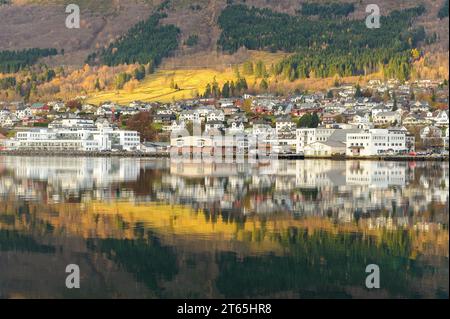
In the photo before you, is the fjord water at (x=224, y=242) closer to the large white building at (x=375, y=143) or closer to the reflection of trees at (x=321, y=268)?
the reflection of trees at (x=321, y=268)

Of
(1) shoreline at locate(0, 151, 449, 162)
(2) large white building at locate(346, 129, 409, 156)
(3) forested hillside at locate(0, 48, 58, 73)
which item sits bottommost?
(1) shoreline at locate(0, 151, 449, 162)

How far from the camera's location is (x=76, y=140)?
53750mm

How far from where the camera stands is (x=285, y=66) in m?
76.1

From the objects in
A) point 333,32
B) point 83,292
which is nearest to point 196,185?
point 83,292

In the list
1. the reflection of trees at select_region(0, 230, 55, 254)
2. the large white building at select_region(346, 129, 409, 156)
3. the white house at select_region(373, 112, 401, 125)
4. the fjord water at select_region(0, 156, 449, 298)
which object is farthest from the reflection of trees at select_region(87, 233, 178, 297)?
the white house at select_region(373, 112, 401, 125)

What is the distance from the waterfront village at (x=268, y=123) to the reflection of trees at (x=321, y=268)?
1227 inches

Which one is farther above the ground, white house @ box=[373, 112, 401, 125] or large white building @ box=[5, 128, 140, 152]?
white house @ box=[373, 112, 401, 125]

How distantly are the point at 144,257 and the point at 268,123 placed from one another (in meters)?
44.5

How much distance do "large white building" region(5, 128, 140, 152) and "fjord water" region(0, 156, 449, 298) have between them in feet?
112

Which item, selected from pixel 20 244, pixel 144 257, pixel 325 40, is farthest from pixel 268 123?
pixel 144 257

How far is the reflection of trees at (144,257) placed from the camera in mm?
9488

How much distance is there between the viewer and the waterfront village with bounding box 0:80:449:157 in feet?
148

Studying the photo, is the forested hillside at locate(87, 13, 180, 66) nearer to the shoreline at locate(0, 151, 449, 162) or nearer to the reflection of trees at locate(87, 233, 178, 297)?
the shoreline at locate(0, 151, 449, 162)

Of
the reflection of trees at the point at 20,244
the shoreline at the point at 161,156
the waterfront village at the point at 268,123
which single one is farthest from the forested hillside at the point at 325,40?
the reflection of trees at the point at 20,244
